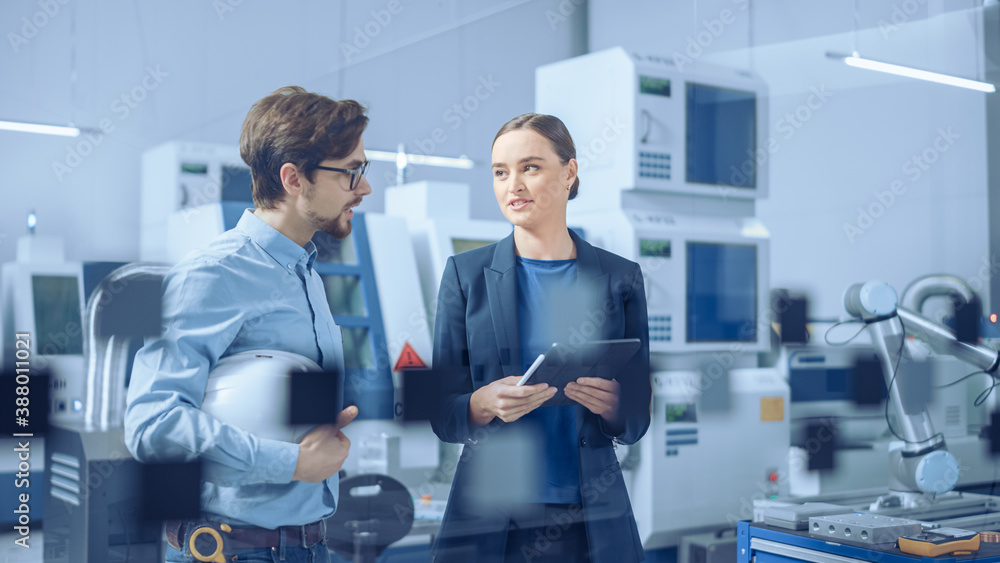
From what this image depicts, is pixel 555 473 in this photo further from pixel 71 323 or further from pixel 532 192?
pixel 71 323

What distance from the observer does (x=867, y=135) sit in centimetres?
355

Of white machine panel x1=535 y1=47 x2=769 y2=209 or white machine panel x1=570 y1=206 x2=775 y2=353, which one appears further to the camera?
white machine panel x1=570 y1=206 x2=775 y2=353

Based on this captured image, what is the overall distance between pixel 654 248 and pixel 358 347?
1.37m

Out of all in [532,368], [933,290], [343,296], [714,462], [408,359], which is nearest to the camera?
[532,368]

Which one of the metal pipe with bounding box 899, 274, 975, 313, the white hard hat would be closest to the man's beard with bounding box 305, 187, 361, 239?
the white hard hat

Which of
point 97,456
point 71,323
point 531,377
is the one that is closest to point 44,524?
point 97,456

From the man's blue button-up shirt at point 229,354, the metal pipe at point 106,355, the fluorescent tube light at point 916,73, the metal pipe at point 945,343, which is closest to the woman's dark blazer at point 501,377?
the man's blue button-up shirt at point 229,354

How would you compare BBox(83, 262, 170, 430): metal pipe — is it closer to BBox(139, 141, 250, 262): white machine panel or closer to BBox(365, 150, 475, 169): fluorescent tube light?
BBox(139, 141, 250, 262): white machine panel

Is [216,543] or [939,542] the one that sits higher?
[216,543]

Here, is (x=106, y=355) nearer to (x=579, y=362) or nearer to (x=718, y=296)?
(x=579, y=362)

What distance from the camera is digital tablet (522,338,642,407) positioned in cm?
188

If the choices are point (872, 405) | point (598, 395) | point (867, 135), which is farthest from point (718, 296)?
point (598, 395)

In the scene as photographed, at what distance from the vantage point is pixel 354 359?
209 cm

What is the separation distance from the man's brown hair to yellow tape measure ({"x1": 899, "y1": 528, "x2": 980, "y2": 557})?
1807 millimetres
